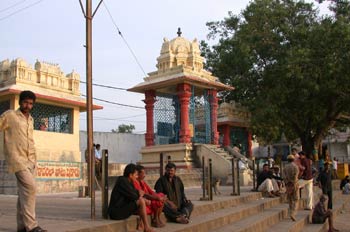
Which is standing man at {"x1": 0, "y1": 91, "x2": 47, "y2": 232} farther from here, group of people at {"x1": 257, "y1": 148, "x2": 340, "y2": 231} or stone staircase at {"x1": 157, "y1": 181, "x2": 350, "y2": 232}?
group of people at {"x1": 257, "y1": 148, "x2": 340, "y2": 231}

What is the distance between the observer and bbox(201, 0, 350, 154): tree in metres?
18.9

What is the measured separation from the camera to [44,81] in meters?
17.1

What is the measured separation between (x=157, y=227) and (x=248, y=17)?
1870cm

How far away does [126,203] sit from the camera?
6.01 meters

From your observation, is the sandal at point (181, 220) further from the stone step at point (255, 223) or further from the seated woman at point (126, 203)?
the seated woman at point (126, 203)

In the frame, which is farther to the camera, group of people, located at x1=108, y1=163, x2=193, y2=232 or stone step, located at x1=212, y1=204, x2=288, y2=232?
stone step, located at x1=212, y1=204, x2=288, y2=232

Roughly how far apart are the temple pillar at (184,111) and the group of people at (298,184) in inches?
234

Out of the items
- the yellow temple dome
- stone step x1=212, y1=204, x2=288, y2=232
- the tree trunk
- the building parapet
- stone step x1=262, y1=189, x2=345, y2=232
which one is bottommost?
stone step x1=262, y1=189, x2=345, y2=232

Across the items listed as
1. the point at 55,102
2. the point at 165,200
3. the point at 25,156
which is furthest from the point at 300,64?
the point at 25,156

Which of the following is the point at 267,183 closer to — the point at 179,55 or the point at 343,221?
the point at 343,221

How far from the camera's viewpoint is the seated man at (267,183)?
496 inches

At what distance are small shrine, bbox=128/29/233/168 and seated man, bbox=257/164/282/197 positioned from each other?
634 cm

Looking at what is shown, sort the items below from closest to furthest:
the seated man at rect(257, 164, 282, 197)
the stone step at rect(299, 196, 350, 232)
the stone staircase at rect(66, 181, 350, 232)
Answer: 1. the stone staircase at rect(66, 181, 350, 232)
2. the stone step at rect(299, 196, 350, 232)
3. the seated man at rect(257, 164, 282, 197)

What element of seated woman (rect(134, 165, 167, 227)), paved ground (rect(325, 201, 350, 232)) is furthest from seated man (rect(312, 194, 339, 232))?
seated woman (rect(134, 165, 167, 227))
